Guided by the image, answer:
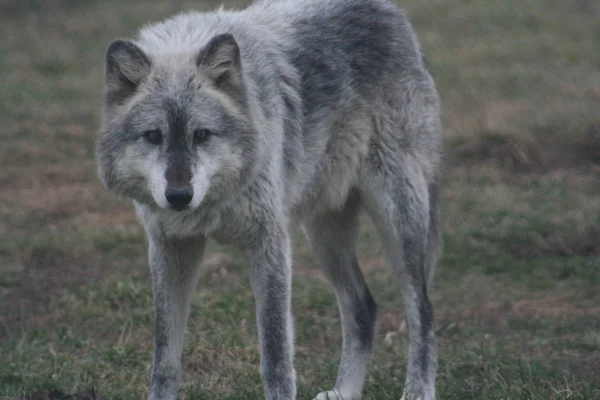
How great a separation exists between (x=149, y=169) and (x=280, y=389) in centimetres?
132

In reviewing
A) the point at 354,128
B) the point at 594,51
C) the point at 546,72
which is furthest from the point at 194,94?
the point at 594,51

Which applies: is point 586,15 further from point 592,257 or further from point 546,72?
point 592,257

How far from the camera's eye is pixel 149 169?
454 cm

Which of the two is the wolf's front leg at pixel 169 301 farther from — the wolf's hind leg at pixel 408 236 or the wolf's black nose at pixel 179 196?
the wolf's hind leg at pixel 408 236

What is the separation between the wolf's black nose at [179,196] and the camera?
4355mm

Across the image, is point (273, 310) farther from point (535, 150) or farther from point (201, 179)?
point (535, 150)

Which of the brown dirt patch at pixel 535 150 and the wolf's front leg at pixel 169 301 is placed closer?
the wolf's front leg at pixel 169 301

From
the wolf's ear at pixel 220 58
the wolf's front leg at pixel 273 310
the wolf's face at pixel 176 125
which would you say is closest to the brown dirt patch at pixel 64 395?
the wolf's front leg at pixel 273 310

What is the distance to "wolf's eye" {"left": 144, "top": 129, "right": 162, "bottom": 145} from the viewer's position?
4562 mm

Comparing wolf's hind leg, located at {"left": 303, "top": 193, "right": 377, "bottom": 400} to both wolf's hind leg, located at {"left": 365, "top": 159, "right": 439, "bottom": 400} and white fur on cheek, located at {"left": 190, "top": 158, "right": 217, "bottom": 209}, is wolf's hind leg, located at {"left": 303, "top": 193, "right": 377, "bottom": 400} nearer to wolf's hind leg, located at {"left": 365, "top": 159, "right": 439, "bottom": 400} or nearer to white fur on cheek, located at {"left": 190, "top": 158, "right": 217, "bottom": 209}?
wolf's hind leg, located at {"left": 365, "top": 159, "right": 439, "bottom": 400}

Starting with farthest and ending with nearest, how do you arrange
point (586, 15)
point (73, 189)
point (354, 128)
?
point (586, 15), point (73, 189), point (354, 128)

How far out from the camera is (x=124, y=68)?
472 cm

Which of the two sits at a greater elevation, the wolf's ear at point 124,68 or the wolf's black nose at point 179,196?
the wolf's ear at point 124,68

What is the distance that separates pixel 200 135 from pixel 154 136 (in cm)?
21
